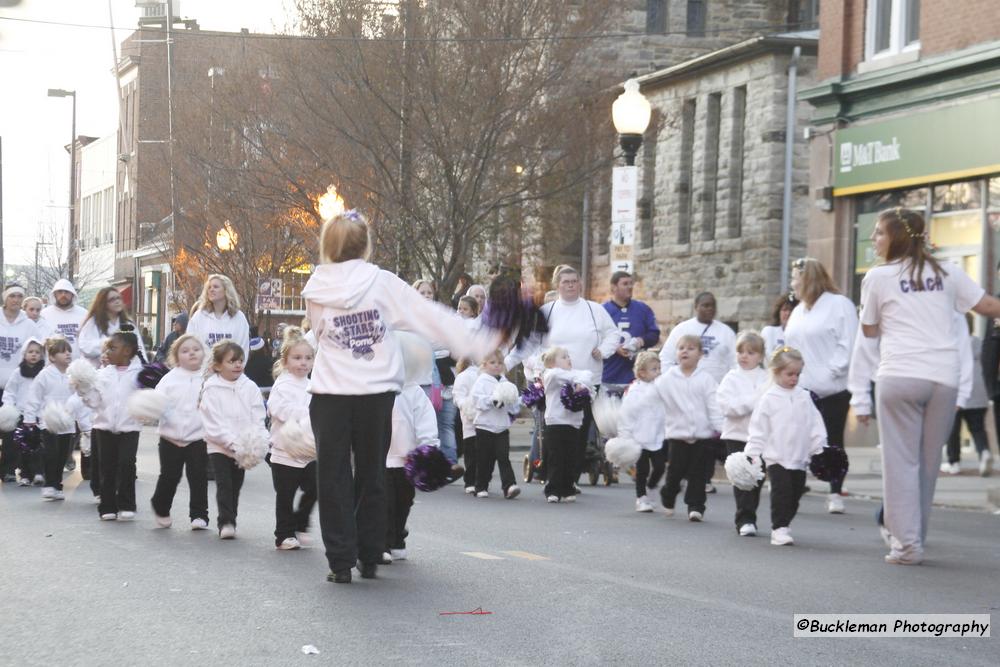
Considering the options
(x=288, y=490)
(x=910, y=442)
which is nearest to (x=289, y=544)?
(x=288, y=490)

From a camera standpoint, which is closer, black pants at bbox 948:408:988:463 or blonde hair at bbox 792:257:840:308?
blonde hair at bbox 792:257:840:308

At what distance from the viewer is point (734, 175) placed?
28969mm

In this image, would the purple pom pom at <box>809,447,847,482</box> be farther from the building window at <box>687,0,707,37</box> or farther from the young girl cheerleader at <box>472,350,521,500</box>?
the building window at <box>687,0,707,37</box>

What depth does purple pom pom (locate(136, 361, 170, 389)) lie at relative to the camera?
37.8 feet

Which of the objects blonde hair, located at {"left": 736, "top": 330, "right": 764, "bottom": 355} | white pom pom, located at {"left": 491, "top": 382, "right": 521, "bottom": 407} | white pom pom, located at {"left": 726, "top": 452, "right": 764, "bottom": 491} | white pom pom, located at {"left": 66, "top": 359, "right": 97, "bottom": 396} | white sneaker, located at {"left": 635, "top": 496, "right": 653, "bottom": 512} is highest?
blonde hair, located at {"left": 736, "top": 330, "right": 764, "bottom": 355}

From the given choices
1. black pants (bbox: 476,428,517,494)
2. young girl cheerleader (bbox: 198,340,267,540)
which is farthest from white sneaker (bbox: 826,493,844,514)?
young girl cheerleader (bbox: 198,340,267,540)

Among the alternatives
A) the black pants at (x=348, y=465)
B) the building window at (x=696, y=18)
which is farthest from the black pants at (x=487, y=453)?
the building window at (x=696, y=18)

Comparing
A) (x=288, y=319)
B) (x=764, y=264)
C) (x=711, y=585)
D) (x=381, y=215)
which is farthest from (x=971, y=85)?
(x=288, y=319)

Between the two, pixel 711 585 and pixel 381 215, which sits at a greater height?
pixel 381 215

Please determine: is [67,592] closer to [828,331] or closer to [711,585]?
[711,585]

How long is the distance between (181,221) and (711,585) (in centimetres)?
3724

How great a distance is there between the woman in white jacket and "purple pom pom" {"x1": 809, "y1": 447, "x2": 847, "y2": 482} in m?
3.34

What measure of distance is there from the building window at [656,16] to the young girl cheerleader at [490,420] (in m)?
22.1

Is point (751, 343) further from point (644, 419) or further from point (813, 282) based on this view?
point (644, 419)
